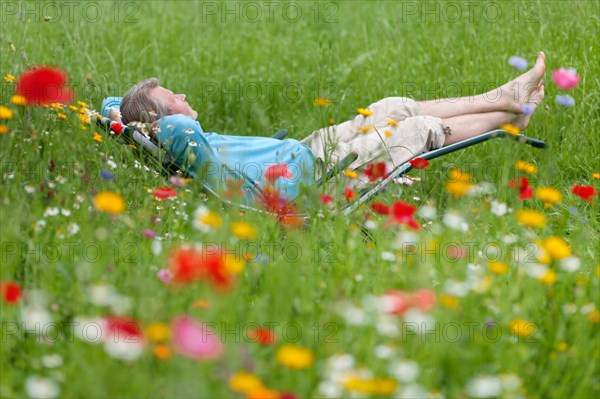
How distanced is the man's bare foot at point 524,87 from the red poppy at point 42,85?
7.85 ft

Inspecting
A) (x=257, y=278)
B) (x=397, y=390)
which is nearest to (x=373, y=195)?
(x=257, y=278)

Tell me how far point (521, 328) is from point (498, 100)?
252 cm

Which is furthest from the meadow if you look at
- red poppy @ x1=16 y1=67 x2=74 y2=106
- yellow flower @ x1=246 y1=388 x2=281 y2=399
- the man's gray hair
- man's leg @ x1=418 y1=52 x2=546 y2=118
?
man's leg @ x1=418 y1=52 x2=546 y2=118

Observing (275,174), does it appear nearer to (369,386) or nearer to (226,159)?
(226,159)

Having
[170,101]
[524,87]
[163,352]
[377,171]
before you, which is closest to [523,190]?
[377,171]

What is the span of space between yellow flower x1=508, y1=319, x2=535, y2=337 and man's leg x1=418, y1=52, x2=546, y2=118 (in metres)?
2.22

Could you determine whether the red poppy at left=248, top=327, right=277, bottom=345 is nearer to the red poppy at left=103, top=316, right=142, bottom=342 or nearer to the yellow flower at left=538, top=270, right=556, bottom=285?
the red poppy at left=103, top=316, right=142, bottom=342

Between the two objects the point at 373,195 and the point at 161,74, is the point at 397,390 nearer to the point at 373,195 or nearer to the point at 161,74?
the point at 373,195

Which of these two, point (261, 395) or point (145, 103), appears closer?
point (261, 395)

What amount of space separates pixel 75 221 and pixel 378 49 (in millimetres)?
3695

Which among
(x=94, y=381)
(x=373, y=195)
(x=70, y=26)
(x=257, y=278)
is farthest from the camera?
(x=70, y=26)

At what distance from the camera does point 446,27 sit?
240 inches

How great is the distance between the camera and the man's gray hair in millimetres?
4199

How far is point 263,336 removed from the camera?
202 centimetres
